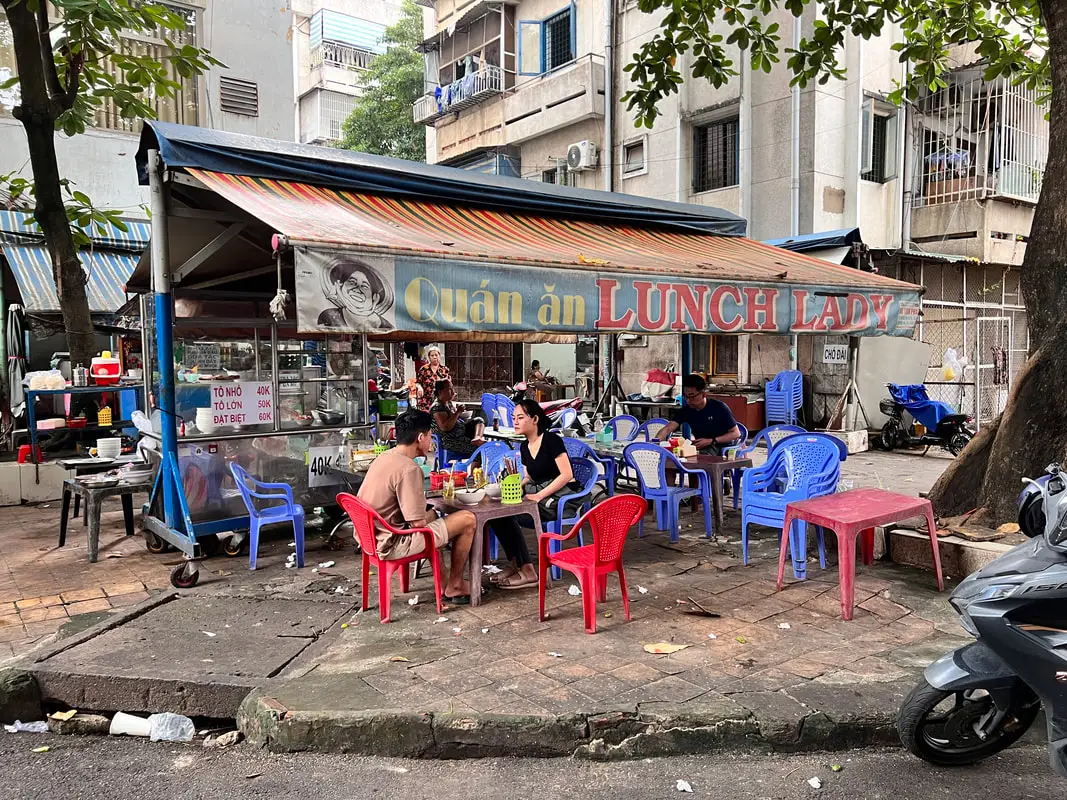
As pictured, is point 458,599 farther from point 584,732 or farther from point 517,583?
point 584,732

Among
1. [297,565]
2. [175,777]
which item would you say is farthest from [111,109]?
[175,777]

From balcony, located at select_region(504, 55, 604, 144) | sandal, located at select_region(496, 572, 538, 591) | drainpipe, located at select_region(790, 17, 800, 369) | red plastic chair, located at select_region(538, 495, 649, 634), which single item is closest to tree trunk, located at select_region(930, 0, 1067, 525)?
red plastic chair, located at select_region(538, 495, 649, 634)

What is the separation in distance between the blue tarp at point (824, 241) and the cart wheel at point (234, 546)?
33.9 feet

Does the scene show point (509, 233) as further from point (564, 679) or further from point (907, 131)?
point (907, 131)

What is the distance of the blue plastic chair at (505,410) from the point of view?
38.9 ft

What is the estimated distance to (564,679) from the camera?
13.7 ft

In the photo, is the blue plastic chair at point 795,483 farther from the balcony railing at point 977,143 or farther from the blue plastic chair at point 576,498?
the balcony railing at point 977,143

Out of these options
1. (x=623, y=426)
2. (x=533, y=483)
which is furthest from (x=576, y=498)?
(x=623, y=426)

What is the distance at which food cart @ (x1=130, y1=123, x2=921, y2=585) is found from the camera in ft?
16.7

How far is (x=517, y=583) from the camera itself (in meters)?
5.88

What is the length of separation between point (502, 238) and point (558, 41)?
16.6m

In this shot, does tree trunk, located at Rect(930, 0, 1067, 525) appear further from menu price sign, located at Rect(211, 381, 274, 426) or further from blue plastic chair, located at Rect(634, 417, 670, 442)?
menu price sign, located at Rect(211, 381, 274, 426)

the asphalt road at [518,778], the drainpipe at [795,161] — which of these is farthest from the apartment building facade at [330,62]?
the asphalt road at [518,778]

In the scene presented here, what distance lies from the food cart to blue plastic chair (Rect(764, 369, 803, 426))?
539cm
